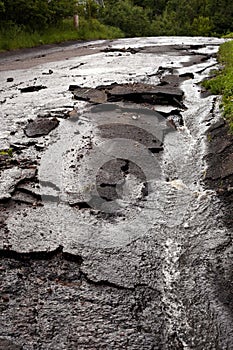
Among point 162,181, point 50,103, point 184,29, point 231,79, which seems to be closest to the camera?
point 162,181

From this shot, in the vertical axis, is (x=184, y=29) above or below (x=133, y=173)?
below

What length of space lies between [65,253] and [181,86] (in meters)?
6.58

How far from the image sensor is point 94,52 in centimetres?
1652

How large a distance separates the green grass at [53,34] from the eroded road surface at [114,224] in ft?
29.5

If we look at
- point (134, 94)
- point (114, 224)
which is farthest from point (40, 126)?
point (114, 224)

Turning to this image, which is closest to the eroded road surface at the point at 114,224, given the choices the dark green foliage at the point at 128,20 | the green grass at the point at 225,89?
the green grass at the point at 225,89

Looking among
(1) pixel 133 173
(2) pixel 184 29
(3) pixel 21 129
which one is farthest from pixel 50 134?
(2) pixel 184 29

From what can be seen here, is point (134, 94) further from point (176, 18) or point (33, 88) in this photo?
point (176, 18)

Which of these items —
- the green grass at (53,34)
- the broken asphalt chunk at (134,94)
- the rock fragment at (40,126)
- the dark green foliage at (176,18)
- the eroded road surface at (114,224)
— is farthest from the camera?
the dark green foliage at (176,18)

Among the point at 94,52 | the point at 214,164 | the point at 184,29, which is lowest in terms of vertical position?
the point at 184,29

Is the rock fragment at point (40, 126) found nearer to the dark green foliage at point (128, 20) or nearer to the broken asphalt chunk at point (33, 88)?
the broken asphalt chunk at point (33, 88)

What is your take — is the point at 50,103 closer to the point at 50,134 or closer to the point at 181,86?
the point at 50,134

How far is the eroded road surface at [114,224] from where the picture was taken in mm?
3178

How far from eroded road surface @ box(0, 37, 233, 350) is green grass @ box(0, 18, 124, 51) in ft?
29.5
